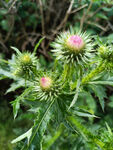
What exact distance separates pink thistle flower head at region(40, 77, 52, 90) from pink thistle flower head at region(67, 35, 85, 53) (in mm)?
442

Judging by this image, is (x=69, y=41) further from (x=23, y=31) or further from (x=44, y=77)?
(x=23, y=31)

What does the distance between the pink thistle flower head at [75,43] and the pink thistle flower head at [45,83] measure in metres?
0.44

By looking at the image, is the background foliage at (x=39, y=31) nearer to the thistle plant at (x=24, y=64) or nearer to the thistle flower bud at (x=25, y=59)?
the thistle plant at (x=24, y=64)

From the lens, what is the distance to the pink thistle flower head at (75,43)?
2205 mm

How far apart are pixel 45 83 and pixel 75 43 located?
1.77 feet

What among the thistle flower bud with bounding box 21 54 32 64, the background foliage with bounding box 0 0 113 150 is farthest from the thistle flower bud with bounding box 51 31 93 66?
the background foliage with bounding box 0 0 113 150

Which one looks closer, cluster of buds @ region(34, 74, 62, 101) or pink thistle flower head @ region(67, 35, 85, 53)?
pink thistle flower head @ region(67, 35, 85, 53)

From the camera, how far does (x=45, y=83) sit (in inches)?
93.8

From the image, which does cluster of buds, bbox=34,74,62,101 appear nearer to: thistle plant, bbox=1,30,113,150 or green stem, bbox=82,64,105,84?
thistle plant, bbox=1,30,113,150

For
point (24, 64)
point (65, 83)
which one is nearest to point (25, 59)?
point (24, 64)

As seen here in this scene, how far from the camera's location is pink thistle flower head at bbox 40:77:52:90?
2.39 meters

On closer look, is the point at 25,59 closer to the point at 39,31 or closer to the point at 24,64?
the point at 24,64

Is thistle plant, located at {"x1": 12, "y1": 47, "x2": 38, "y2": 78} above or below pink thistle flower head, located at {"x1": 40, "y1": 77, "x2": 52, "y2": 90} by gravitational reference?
above

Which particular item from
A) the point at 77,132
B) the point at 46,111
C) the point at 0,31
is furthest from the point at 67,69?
the point at 0,31
